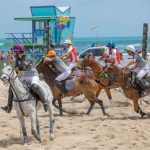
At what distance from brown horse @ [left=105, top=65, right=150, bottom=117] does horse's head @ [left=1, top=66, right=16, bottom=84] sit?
5.19m

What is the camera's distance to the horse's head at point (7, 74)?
10297 mm

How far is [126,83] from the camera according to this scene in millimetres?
14766

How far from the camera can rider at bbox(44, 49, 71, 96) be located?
582 inches

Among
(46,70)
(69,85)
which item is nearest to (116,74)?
(69,85)

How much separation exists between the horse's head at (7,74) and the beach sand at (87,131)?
1529 mm

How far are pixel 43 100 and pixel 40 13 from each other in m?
34.0

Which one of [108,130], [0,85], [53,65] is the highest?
[53,65]

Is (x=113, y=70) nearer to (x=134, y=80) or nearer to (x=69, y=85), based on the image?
(x=134, y=80)

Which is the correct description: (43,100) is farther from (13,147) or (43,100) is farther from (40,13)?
(40,13)

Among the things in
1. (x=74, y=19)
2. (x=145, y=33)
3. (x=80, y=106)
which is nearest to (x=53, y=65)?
(x=80, y=106)

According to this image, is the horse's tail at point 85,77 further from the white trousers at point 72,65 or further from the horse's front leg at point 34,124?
the horse's front leg at point 34,124

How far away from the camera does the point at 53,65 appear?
596 inches

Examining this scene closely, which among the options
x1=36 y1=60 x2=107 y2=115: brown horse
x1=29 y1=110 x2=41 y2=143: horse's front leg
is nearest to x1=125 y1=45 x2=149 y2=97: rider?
x1=36 y1=60 x2=107 y2=115: brown horse

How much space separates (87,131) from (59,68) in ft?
11.1
